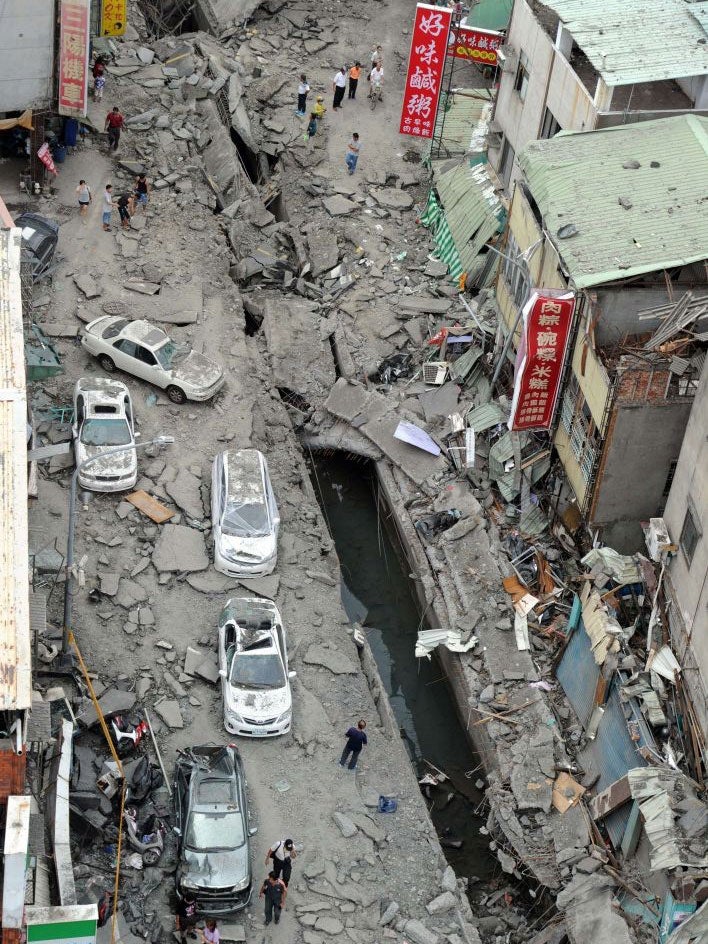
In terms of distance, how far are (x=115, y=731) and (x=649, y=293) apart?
599 inches

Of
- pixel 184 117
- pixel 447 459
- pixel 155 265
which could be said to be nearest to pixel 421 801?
pixel 447 459

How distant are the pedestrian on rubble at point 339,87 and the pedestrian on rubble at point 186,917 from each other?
3181 cm

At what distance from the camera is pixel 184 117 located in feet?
151

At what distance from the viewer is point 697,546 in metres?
27.8

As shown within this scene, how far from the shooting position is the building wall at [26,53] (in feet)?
130

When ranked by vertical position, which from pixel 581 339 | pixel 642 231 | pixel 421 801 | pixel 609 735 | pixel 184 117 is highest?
pixel 642 231

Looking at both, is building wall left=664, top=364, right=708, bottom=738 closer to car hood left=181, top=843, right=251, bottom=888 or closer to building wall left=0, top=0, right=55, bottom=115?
car hood left=181, top=843, right=251, bottom=888

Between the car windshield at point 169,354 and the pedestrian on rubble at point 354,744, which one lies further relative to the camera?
the car windshield at point 169,354

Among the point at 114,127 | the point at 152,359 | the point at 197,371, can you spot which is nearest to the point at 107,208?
the point at 114,127

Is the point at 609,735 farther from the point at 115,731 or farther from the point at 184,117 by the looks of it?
the point at 184,117

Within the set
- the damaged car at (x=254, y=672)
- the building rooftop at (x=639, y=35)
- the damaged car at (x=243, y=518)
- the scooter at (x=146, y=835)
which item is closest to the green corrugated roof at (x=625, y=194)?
the building rooftop at (x=639, y=35)

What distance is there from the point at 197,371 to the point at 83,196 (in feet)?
27.8

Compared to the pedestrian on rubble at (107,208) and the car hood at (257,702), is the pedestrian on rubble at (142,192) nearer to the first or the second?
the pedestrian on rubble at (107,208)

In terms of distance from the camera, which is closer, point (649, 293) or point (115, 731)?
point (115, 731)
